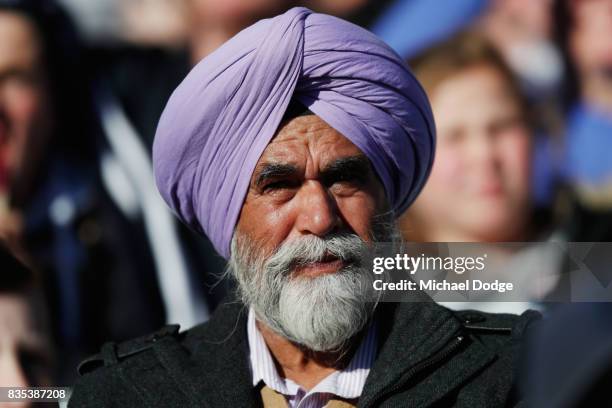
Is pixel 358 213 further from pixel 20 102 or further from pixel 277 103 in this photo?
pixel 20 102

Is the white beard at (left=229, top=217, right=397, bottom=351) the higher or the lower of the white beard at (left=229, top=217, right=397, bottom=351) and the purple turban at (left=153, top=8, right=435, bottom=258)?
the lower

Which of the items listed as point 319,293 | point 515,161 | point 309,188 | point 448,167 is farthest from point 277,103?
point 515,161

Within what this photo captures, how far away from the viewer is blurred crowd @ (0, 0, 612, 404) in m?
4.19

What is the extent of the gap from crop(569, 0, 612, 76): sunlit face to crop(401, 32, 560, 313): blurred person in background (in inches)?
12.5

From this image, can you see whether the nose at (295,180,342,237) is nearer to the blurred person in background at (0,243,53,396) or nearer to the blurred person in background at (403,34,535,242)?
the blurred person in background at (403,34,535,242)

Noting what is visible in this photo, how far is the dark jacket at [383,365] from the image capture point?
2344 millimetres

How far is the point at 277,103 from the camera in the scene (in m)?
2.50

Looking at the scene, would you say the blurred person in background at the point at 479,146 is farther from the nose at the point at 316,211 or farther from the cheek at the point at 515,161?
the nose at the point at 316,211

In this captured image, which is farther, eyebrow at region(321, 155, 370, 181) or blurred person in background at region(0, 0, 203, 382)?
blurred person in background at region(0, 0, 203, 382)

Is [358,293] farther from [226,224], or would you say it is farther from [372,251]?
[226,224]

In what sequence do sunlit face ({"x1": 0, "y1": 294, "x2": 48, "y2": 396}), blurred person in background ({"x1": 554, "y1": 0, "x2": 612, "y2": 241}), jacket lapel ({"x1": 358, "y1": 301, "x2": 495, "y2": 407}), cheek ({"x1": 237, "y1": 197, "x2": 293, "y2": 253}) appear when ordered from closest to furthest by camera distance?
1. jacket lapel ({"x1": 358, "y1": 301, "x2": 495, "y2": 407})
2. cheek ({"x1": 237, "y1": 197, "x2": 293, "y2": 253})
3. sunlit face ({"x1": 0, "y1": 294, "x2": 48, "y2": 396})
4. blurred person in background ({"x1": 554, "y1": 0, "x2": 612, "y2": 241})

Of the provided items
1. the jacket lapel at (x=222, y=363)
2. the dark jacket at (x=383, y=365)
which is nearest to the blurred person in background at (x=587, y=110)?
the dark jacket at (x=383, y=365)

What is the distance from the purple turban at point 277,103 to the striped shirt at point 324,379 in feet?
1.15

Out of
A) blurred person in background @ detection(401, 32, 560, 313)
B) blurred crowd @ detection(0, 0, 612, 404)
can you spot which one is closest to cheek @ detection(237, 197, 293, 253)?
blurred crowd @ detection(0, 0, 612, 404)
